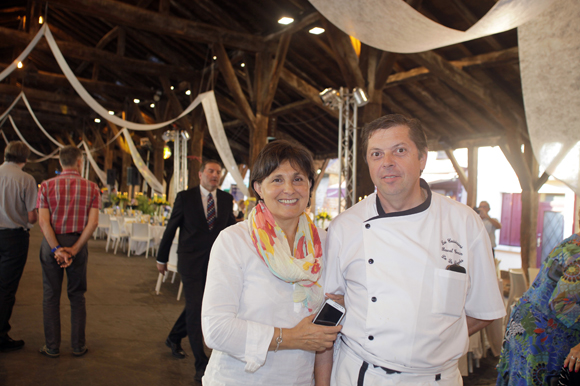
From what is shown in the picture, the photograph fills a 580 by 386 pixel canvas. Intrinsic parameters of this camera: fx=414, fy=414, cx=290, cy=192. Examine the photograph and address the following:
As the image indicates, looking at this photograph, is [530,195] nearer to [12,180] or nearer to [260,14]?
[260,14]

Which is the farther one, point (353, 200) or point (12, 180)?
point (353, 200)

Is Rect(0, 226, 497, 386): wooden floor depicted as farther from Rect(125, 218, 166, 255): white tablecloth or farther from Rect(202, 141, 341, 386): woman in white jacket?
Rect(125, 218, 166, 255): white tablecloth

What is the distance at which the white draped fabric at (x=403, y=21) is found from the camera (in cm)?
195

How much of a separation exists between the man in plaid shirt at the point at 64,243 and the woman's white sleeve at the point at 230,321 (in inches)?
87.5

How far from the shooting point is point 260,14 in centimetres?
752

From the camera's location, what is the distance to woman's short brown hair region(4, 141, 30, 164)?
3215mm

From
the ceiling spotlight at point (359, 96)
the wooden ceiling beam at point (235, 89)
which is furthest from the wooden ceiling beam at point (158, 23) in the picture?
the ceiling spotlight at point (359, 96)

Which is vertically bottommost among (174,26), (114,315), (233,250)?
(114,315)

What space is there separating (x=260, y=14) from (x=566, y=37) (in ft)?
21.5

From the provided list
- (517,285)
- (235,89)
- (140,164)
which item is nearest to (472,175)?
(235,89)

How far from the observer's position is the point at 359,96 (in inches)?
216

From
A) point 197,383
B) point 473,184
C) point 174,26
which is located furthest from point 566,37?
point 473,184

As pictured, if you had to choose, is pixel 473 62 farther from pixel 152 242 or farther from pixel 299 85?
pixel 152 242

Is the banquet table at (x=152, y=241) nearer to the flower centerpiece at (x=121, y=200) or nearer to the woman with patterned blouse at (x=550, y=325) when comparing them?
the flower centerpiece at (x=121, y=200)
